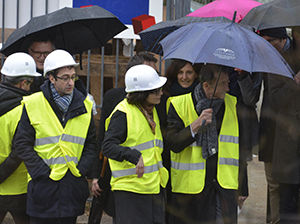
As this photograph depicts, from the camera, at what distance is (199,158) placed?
11.0ft

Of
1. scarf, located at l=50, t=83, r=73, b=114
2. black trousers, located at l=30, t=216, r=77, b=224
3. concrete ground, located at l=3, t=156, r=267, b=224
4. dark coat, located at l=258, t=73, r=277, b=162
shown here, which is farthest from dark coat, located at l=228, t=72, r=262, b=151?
concrete ground, located at l=3, t=156, r=267, b=224

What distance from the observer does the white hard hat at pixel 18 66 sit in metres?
3.65

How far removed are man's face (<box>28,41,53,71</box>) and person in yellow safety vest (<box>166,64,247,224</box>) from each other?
147cm

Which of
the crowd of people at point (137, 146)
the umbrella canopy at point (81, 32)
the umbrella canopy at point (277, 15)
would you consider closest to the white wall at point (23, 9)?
the umbrella canopy at point (81, 32)

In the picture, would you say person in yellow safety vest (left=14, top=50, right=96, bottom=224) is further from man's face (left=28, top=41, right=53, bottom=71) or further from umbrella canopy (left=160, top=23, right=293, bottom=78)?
umbrella canopy (left=160, top=23, right=293, bottom=78)

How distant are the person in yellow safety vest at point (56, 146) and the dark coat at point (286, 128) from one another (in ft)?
5.50

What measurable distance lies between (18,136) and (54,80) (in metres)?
0.53

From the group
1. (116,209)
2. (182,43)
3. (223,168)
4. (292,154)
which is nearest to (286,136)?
(292,154)

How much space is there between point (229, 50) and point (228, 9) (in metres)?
1.54

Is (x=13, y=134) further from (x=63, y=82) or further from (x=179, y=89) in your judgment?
(x=179, y=89)

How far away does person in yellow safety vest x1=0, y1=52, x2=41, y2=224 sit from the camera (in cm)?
351

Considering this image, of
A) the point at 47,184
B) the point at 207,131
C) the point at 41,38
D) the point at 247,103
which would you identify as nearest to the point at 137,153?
the point at 207,131

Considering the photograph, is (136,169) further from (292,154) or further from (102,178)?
(292,154)

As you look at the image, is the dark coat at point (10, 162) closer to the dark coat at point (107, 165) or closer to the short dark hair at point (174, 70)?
the dark coat at point (107, 165)
